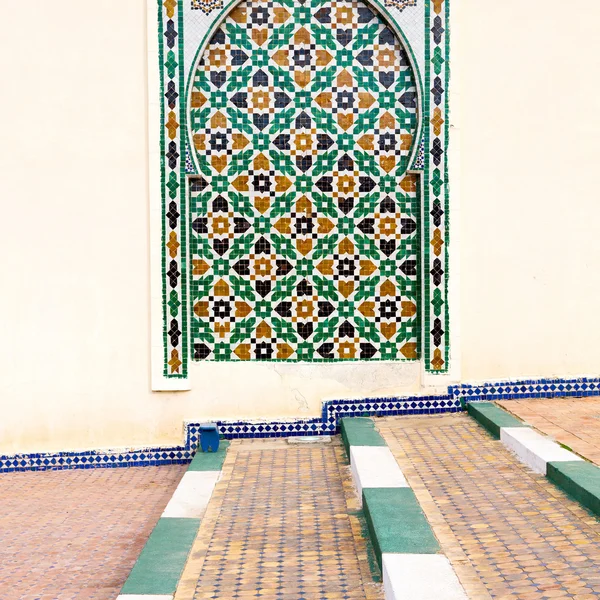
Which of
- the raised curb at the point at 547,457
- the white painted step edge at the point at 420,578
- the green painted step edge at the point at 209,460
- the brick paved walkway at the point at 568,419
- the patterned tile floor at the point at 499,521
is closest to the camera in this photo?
the white painted step edge at the point at 420,578

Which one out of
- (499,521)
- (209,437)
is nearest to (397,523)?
(499,521)

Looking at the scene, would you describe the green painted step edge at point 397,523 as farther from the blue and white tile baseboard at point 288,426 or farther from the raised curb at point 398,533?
the blue and white tile baseboard at point 288,426

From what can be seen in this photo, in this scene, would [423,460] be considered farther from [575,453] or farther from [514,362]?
[514,362]

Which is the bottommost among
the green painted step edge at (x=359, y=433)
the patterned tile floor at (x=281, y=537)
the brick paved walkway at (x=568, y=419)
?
the patterned tile floor at (x=281, y=537)

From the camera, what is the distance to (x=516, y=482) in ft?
11.5

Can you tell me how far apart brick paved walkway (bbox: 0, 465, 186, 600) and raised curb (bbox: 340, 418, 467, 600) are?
3.32 feet

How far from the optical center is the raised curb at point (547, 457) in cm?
312

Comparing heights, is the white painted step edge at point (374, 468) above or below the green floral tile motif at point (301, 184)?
below

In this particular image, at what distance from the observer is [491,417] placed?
455 centimetres

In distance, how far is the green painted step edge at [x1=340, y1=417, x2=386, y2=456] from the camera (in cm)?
437

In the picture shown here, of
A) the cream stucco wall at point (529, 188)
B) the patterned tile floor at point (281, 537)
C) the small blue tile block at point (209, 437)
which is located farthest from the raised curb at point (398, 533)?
the cream stucco wall at point (529, 188)

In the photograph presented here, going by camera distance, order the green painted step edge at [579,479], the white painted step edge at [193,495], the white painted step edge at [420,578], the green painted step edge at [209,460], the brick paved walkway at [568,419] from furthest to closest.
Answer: the green painted step edge at [209,460], the brick paved walkway at [568,419], the white painted step edge at [193,495], the green painted step edge at [579,479], the white painted step edge at [420,578]

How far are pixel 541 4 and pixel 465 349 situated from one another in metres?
2.22

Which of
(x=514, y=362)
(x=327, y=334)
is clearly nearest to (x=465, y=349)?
(x=514, y=362)
